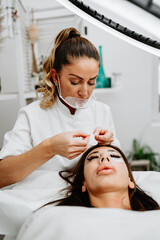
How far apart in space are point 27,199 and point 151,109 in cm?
202

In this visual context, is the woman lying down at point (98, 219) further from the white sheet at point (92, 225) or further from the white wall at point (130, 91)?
the white wall at point (130, 91)

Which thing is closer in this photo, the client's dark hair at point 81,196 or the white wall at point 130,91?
the client's dark hair at point 81,196

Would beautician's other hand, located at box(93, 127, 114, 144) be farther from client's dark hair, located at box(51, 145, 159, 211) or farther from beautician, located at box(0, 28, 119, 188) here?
client's dark hair, located at box(51, 145, 159, 211)

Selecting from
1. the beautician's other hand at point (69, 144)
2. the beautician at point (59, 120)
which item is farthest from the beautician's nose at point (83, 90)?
the beautician's other hand at point (69, 144)

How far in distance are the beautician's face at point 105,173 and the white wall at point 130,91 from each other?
56.0 inches

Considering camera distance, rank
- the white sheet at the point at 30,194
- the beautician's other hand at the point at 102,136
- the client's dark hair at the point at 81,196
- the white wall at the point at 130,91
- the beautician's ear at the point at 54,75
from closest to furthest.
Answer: the white sheet at the point at 30,194 < the client's dark hair at the point at 81,196 < the beautician's other hand at the point at 102,136 < the beautician's ear at the point at 54,75 < the white wall at the point at 130,91

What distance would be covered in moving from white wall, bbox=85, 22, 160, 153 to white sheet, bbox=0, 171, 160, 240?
127cm

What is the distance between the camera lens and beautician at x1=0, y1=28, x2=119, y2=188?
39.5 inches

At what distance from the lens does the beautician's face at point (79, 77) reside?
113cm

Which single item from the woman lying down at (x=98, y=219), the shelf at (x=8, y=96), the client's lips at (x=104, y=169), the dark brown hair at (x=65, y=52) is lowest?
the woman lying down at (x=98, y=219)

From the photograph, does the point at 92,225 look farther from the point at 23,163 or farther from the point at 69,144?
the point at 23,163

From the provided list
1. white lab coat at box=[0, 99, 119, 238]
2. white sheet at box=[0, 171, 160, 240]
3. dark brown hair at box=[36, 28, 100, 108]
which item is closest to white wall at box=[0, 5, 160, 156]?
white lab coat at box=[0, 99, 119, 238]

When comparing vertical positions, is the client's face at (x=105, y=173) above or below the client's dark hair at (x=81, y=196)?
above

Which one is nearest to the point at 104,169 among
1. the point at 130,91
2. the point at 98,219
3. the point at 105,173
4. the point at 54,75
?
the point at 105,173
